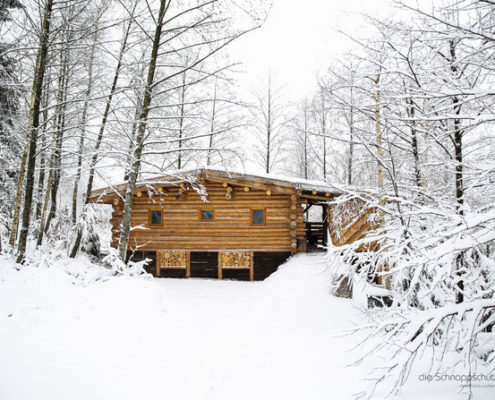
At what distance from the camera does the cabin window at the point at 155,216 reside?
1344cm

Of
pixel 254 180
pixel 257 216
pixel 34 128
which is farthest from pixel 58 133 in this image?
pixel 257 216

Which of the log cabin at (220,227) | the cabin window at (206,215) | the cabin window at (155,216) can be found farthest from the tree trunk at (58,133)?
the cabin window at (206,215)

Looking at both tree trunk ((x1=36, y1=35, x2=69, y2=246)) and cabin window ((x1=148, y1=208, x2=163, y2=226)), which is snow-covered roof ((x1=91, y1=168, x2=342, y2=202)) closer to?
tree trunk ((x1=36, y1=35, x2=69, y2=246))

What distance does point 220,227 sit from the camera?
42.5 ft

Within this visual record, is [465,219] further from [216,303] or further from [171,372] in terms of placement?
[216,303]

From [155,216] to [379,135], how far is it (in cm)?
1128

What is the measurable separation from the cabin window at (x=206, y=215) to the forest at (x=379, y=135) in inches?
187

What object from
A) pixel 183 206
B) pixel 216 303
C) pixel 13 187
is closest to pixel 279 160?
pixel 183 206

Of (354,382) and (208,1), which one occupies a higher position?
(208,1)

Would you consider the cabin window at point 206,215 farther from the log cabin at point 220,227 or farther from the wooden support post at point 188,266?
the wooden support post at point 188,266

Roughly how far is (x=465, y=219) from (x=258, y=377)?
3.57 metres

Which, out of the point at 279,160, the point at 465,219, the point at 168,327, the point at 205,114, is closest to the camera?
the point at 465,219

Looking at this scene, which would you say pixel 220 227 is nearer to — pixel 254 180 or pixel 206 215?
pixel 206 215

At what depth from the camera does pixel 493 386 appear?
303 centimetres
